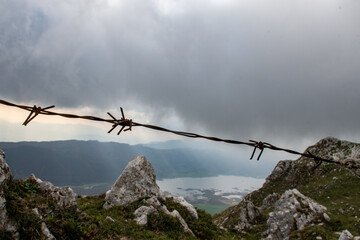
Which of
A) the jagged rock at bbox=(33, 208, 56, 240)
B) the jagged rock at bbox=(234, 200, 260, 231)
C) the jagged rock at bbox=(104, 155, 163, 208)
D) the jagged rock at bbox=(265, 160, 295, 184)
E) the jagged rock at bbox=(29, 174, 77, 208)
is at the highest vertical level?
the jagged rock at bbox=(265, 160, 295, 184)

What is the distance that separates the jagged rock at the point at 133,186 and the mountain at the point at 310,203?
10.3 meters

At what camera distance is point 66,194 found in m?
11.2

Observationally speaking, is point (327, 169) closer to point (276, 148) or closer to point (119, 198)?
point (119, 198)

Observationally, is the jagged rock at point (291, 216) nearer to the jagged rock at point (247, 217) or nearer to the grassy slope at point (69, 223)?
the jagged rock at point (247, 217)

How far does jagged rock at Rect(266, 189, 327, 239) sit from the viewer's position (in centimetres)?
2216

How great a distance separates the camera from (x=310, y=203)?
23781 millimetres

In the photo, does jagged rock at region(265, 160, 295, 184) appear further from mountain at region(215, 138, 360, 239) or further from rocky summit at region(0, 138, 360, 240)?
rocky summit at region(0, 138, 360, 240)

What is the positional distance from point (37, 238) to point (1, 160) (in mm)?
3154

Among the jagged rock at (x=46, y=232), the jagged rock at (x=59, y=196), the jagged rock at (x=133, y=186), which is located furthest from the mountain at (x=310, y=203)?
the jagged rock at (x=133, y=186)

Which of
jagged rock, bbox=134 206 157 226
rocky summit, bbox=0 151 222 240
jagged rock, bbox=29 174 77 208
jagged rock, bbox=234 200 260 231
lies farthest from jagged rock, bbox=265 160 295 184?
jagged rock, bbox=29 174 77 208

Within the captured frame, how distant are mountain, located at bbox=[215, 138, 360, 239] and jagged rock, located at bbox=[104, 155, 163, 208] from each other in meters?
10.3

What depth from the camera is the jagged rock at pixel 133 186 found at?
2005 centimetres

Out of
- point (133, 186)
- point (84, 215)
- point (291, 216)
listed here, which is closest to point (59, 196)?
point (84, 215)

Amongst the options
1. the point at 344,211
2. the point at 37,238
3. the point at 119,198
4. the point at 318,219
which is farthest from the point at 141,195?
the point at 344,211
